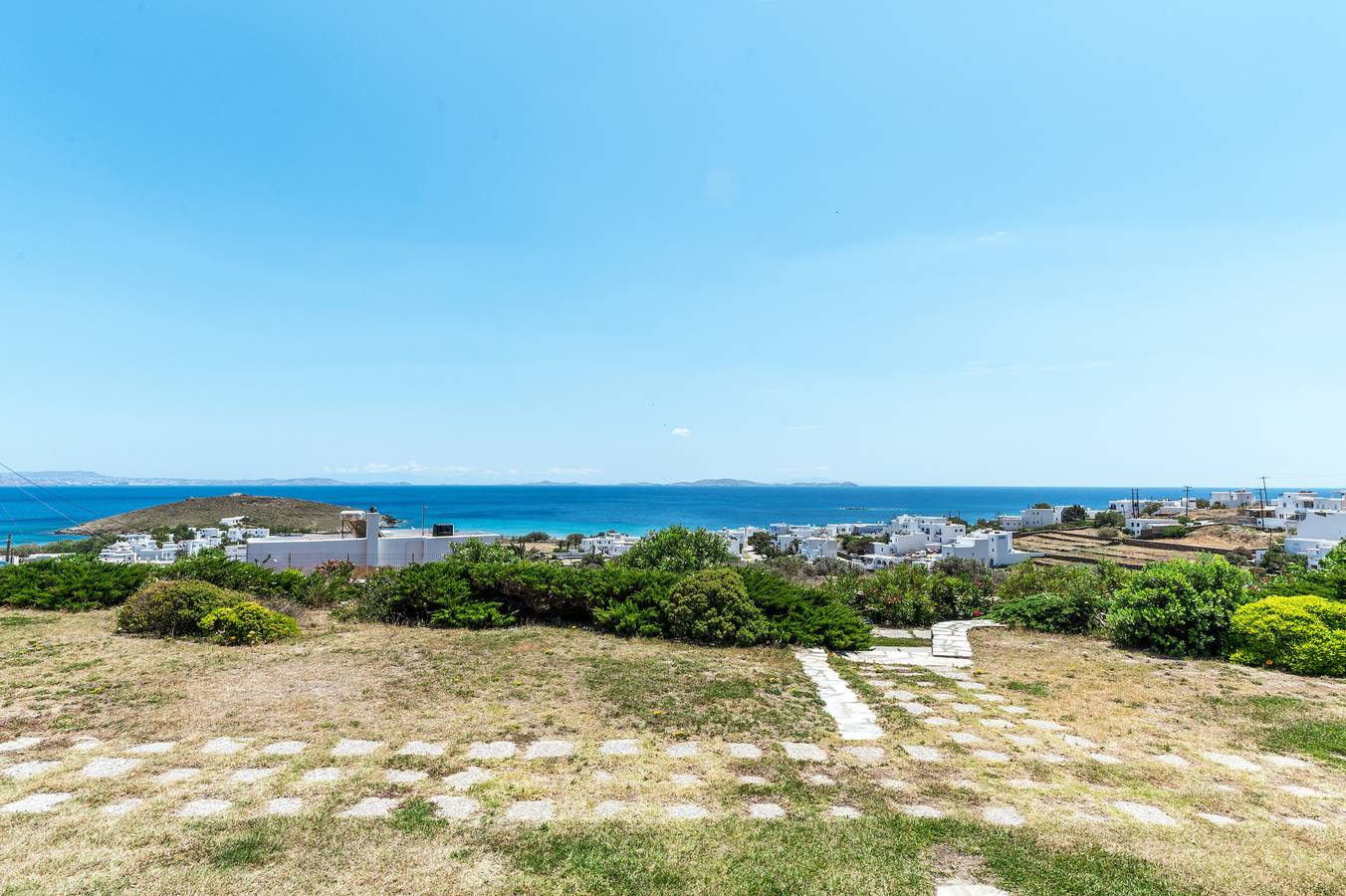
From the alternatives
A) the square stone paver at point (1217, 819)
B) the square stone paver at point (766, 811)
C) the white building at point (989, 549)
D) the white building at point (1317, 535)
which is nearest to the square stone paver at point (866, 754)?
the square stone paver at point (766, 811)

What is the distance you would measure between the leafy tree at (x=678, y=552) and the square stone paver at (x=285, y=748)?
794 cm

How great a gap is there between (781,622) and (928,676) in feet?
7.45

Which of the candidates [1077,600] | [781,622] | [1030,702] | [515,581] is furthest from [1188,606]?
[515,581]

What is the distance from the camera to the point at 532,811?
391 centimetres

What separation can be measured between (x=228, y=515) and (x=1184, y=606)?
7730 centimetres

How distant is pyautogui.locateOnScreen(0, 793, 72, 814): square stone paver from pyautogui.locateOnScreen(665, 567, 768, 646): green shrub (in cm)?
669

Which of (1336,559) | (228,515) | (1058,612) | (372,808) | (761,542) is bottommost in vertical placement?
(761,542)

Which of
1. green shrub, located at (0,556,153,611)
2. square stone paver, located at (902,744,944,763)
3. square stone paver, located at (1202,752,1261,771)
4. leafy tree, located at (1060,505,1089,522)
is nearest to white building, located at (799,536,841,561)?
green shrub, located at (0,556,153,611)

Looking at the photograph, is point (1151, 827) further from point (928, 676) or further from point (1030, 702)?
point (928, 676)

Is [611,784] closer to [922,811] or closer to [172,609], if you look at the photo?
[922,811]

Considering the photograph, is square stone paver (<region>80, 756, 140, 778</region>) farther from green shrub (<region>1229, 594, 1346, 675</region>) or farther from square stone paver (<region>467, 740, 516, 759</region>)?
green shrub (<region>1229, 594, 1346, 675</region>)

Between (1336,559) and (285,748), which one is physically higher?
(1336,559)

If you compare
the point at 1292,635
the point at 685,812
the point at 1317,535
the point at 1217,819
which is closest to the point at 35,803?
the point at 685,812

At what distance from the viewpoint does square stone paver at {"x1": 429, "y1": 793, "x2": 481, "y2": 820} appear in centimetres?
382
